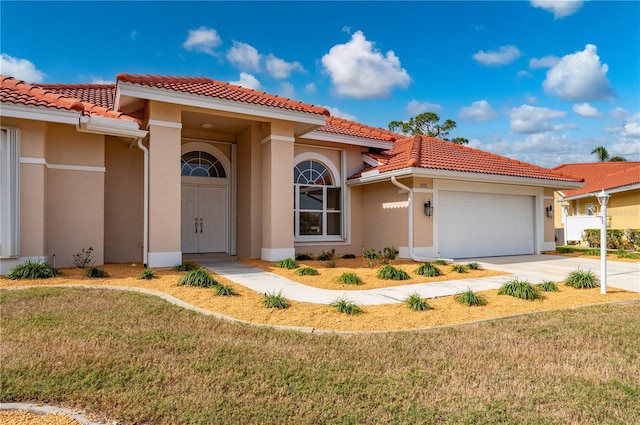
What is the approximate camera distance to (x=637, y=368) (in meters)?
4.31

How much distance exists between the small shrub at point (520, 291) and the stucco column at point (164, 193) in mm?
7692

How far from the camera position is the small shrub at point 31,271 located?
8039 mm

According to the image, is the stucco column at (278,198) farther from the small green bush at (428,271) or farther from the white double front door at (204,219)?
the small green bush at (428,271)

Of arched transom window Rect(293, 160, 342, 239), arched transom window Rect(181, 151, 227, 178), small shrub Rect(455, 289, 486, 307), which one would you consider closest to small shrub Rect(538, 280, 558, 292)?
small shrub Rect(455, 289, 486, 307)

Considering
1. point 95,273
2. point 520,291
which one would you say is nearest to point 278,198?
point 95,273

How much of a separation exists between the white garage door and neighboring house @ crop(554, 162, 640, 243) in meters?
5.06

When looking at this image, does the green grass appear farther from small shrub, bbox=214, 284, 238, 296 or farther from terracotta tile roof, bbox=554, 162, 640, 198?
terracotta tile roof, bbox=554, 162, 640, 198

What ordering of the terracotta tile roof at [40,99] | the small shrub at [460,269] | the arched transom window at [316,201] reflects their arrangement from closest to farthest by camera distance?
the terracotta tile roof at [40,99] → the small shrub at [460,269] → the arched transom window at [316,201]

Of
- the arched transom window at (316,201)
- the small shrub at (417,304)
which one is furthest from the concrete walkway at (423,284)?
the arched transom window at (316,201)

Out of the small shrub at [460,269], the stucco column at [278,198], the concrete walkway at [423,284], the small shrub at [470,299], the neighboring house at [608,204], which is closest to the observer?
the small shrub at [470,299]

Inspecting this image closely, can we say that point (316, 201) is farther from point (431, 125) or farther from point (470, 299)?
point (431, 125)

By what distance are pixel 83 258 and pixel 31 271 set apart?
6.36 ft

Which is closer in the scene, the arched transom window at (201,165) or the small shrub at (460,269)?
the small shrub at (460,269)

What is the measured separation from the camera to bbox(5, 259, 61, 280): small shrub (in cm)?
804
